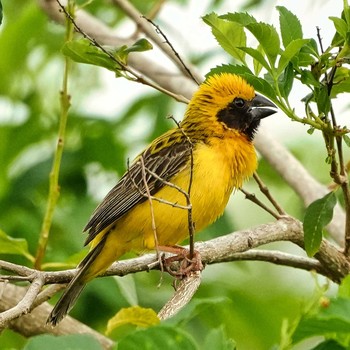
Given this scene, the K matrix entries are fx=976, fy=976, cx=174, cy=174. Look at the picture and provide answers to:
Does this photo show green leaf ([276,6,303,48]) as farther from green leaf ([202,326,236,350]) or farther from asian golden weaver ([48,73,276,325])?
green leaf ([202,326,236,350])

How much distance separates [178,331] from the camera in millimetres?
1895

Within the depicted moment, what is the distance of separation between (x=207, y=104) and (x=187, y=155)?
52 cm

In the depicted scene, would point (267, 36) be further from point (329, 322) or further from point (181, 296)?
point (329, 322)

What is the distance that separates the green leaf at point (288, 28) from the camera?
368 centimetres

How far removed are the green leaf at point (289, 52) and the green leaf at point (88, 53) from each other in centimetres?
84

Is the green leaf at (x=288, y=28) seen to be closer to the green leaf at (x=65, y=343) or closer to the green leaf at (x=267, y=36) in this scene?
the green leaf at (x=267, y=36)

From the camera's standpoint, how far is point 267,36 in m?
3.62

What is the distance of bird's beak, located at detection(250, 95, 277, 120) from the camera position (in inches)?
216

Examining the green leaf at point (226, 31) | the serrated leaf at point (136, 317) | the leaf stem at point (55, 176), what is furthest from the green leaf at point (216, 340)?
the leaf stem at point (55, 176)

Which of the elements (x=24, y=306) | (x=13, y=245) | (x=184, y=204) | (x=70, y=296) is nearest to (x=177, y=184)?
(x=184, y=204)

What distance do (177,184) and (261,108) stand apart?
0.76m

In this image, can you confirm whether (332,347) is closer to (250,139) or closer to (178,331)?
(178,331)

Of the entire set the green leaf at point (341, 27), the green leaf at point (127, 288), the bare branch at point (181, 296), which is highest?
the green leaf at point (341, 27)

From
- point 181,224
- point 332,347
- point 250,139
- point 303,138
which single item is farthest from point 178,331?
point 303,138
